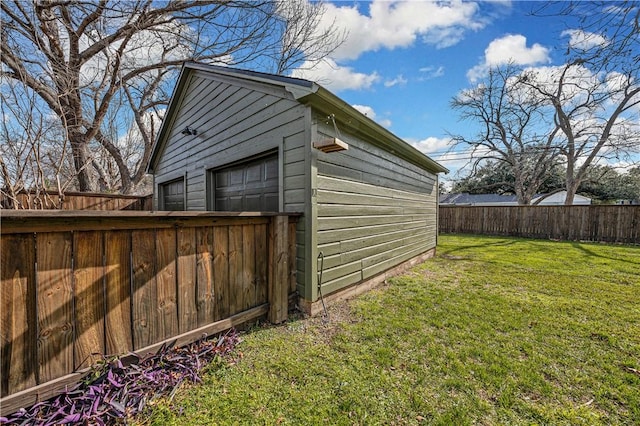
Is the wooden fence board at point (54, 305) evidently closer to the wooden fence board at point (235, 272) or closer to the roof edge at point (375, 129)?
the wooden fence board at point (235, 272)

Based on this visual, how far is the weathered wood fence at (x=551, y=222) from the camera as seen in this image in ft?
30.0

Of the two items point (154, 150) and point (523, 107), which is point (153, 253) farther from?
point (523, 107)

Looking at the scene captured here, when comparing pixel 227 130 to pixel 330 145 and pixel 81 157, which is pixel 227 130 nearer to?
pixel 330 145

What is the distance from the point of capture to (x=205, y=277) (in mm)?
2402

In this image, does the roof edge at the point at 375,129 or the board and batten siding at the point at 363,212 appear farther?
the board and batten siding at the point at 363,212

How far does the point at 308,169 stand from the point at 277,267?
118 cm

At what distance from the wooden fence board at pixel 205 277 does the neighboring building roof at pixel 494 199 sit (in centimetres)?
2634

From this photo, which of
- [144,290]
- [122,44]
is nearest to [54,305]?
[144,290]

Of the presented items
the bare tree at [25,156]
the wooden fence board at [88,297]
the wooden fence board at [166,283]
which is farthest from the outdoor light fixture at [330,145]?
the bare tree at [25,156]

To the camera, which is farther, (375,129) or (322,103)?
(375,129)

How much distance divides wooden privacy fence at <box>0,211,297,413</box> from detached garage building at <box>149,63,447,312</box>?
2.68 ft

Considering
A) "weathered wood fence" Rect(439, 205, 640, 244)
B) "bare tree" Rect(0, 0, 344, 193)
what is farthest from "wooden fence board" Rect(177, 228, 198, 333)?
"weathered wood fence" Rect(439, 205, 640, 244)

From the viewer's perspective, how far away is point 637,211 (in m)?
8.93

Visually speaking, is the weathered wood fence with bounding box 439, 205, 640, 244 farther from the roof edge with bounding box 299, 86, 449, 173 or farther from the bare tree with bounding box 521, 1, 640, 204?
the roof edge with bounding box 299, 86, 449, 173
